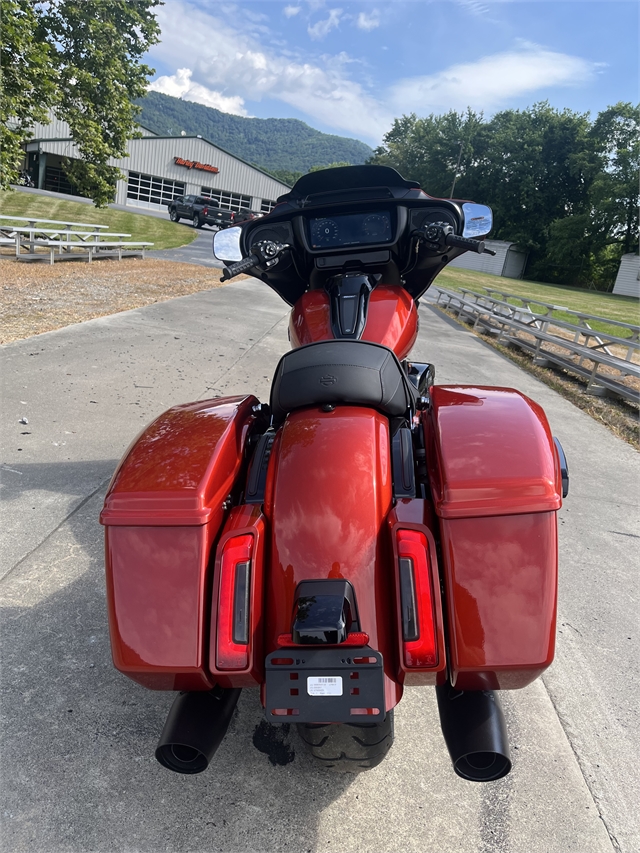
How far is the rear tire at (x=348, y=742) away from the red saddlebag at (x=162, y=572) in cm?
30

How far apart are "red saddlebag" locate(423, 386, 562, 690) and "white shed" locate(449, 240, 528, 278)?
165 feet

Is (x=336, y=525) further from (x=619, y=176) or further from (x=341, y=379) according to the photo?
(x=619, y=176)

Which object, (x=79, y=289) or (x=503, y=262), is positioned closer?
(x=79, y=289)

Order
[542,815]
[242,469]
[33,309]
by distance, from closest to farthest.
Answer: [542,815], [242,469], [33,309]

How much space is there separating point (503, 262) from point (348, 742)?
5216 cm

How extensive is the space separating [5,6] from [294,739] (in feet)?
35.9

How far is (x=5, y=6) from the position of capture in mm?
8422

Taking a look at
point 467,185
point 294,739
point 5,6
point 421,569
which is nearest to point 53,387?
point 294,739

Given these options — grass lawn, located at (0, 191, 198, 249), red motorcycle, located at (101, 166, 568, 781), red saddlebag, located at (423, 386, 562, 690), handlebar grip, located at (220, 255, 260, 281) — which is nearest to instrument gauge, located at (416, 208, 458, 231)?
handlebar grip, located at (220, 255, 260, 281)

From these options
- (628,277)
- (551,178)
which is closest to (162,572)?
(628,277)

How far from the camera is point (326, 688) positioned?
1.23m

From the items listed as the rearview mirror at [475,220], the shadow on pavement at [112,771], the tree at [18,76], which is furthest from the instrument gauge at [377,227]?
the tree at [18,76]

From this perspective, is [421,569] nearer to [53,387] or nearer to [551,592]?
[551,592]

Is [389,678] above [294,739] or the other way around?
above
